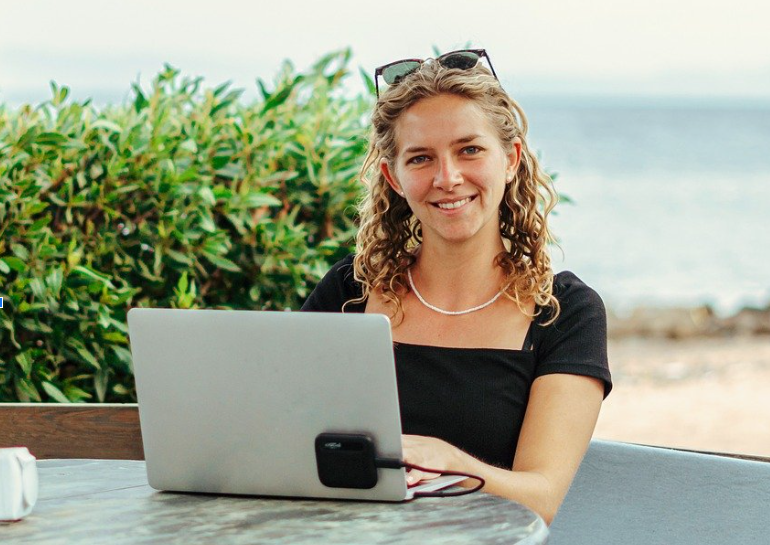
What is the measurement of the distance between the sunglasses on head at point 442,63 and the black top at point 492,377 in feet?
1.81

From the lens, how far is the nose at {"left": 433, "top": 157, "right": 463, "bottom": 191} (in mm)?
2223

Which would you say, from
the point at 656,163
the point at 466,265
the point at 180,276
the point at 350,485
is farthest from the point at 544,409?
the point at 656,163

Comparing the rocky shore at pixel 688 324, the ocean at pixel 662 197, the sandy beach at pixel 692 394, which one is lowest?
the sandy beach at pixel 692 394

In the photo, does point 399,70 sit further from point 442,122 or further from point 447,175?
point 447,175

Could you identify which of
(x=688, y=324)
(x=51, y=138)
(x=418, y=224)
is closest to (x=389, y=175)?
(x=418, y=224)

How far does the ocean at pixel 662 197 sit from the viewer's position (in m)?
18.8

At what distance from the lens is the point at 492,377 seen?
2230 mm

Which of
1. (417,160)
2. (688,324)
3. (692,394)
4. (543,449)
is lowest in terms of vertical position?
(692,394)

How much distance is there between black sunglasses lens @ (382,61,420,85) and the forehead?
0.39 feet

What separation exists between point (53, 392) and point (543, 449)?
1457 mm

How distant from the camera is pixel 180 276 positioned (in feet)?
10.2

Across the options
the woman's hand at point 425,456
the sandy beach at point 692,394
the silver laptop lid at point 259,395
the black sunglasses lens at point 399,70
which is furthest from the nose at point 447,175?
the sandy beach at point 692,394

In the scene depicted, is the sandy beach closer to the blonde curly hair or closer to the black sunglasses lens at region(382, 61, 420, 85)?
the blonde curly hair

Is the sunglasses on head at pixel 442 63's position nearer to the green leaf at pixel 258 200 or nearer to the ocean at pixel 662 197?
the green leaf at pixel 258 200
